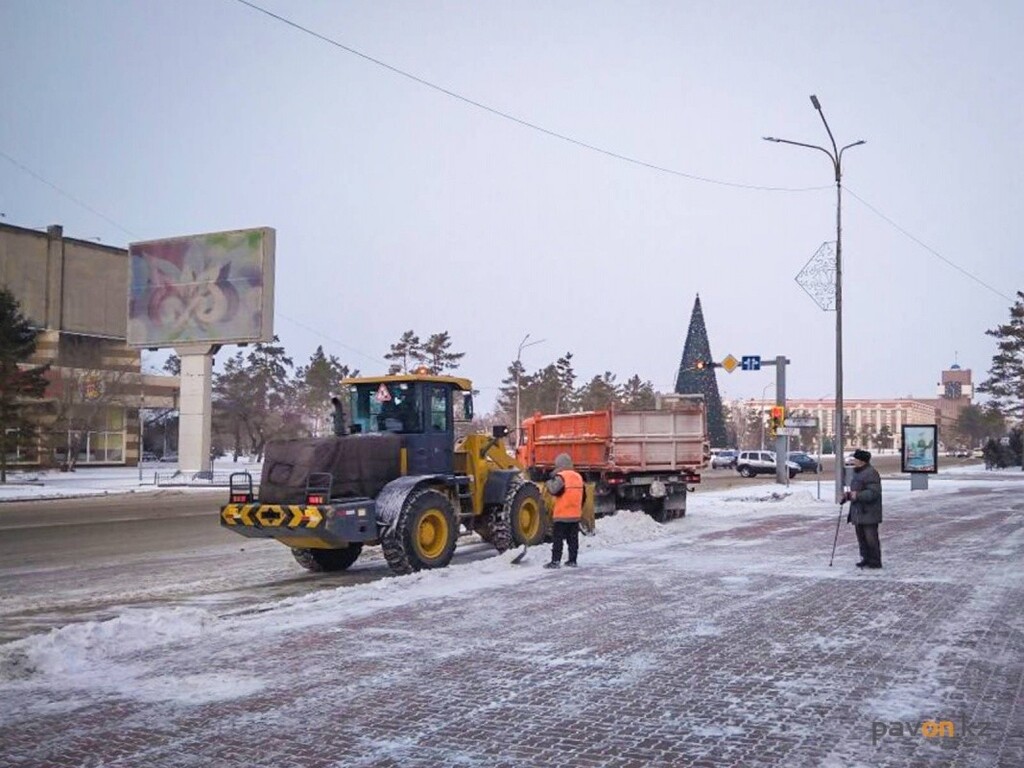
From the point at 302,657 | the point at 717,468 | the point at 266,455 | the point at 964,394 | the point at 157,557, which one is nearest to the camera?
the point at 302,657

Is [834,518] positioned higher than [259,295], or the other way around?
[259,295]

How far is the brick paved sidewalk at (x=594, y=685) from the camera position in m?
5.79

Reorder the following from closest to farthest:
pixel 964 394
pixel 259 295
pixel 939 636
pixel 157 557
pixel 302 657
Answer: pixel 302 657 → pixel 939 636 → pixel 157 557 → pixel 259 295 → pixel 964 394

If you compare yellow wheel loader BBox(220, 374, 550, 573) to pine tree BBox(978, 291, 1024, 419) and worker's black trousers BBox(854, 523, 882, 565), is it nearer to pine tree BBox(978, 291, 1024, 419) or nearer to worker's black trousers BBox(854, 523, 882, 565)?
worker's black trousers BBox(854, 523, 882, 565)

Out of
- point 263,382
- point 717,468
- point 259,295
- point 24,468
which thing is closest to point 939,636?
point 259,295

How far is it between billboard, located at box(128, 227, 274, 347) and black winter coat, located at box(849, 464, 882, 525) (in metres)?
33.9

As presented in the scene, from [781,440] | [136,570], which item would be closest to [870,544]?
[136,570]

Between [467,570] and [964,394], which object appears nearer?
[467,570]

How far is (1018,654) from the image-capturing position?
8.29 meters

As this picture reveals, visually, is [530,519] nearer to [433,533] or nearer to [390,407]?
[433,533]

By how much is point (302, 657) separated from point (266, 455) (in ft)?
16.6

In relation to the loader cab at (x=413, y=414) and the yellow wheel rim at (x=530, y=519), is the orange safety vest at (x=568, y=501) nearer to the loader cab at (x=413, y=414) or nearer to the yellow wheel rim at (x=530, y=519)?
the loader cab at (x=413, y=414)

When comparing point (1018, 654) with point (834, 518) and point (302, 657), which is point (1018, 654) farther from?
point (834, 518)

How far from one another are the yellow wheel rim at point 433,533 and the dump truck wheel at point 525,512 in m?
1.69
